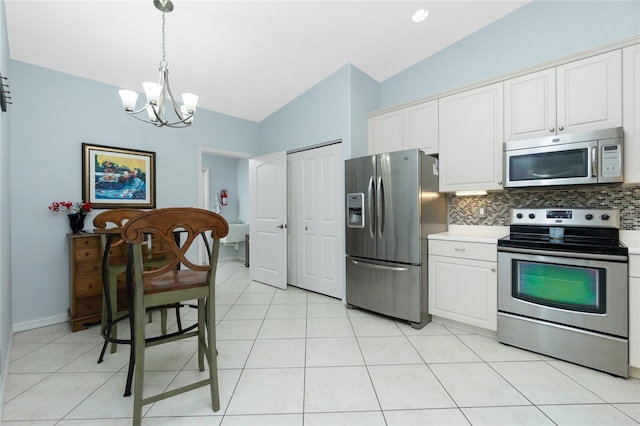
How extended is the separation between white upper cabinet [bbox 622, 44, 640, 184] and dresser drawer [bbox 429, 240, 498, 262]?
1.03 m

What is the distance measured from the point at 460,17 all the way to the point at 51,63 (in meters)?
4.07

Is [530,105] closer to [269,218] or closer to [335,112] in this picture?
[335,112]

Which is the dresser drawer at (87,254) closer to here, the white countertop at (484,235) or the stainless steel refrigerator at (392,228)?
the stainless steel refrigerator at (392,228)

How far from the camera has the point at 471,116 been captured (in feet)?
9.00

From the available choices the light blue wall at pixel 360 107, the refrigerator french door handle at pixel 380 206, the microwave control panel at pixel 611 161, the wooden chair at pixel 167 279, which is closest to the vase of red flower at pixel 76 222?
the wooden chair at pixel 167 279

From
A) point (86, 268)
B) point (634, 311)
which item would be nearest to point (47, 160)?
point (86, 268)

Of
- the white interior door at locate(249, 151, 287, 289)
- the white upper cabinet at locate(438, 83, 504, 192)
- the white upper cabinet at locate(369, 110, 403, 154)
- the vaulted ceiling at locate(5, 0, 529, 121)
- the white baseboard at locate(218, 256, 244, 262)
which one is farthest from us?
the white baseboard at locate(218, 256, 244, 262)

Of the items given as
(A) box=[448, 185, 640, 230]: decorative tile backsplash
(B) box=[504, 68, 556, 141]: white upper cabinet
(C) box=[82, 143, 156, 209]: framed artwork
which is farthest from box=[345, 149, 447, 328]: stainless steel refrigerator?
(C) box=[82, 143, 156, 209]: framed artwork

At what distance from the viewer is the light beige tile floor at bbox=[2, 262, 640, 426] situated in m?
1.55

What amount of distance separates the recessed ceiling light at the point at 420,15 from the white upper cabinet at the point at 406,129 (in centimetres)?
79

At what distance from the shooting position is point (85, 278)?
2.69 metres

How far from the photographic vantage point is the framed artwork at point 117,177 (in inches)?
119

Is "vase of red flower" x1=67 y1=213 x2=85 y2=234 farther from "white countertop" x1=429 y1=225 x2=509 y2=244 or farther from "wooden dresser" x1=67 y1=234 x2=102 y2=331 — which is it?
"white countertop" x1=429 y1=225 x2=509 y2=244

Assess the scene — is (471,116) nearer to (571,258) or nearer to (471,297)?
(571,258)
